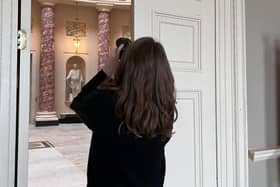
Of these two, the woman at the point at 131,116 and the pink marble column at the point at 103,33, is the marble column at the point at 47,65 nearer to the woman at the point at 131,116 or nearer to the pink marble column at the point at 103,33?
→ the pink marble column at the point at 103,33

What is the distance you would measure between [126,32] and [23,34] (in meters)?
9.82

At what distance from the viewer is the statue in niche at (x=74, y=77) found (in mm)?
10039

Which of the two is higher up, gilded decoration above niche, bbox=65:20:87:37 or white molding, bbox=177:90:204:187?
gilded decoration above niche, bbox=65:20:87:37

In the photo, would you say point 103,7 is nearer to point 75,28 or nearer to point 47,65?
point 75,28

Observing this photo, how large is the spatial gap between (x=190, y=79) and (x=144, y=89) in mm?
766

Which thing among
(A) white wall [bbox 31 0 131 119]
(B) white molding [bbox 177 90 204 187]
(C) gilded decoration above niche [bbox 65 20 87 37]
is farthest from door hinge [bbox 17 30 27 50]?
(C) gilded decoration above niche [bbox 65 20 87 37]

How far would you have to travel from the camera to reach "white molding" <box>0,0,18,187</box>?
3.55 ft

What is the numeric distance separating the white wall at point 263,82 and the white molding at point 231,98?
112 millimetres

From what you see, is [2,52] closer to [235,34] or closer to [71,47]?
[235,34]

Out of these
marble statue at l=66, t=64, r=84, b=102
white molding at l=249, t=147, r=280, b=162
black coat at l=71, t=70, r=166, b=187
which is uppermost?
marble statue at l=66, t=64, r=84, b=102

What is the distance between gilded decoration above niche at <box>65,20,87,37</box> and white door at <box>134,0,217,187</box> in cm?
934

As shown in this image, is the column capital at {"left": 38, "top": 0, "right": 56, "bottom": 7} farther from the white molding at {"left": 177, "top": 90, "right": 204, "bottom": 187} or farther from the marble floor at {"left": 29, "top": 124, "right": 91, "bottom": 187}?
the white molding at {"left": 177, "top": 90, "right": 204, "bottom": 187}

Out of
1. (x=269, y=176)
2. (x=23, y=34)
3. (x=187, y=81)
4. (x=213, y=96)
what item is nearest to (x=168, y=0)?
(x=187, y=81)

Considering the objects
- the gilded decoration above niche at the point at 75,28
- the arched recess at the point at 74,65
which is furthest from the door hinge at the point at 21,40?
the gilded decoration above niche at the point at 75,28
